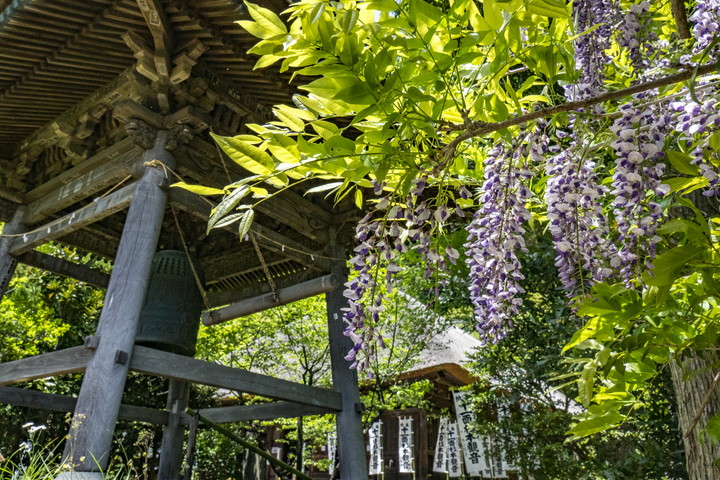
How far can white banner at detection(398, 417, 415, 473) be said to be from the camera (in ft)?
28.7

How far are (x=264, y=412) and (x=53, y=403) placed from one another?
179cm

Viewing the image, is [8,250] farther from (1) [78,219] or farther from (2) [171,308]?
(2) [171,308]

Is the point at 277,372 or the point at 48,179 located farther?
the point at 277,372

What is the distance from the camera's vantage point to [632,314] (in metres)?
1.04

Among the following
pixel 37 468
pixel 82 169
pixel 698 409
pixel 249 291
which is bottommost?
pixel 37 468

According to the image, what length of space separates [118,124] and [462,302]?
12.1ft

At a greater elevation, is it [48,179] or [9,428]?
[48,179]

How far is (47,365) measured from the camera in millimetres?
3277

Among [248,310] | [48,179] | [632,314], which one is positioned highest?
[48,179]

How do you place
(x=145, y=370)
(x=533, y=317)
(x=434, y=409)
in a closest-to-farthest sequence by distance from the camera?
(x=145, y=370)
(x=533, y=317)
(x=434, y=409)

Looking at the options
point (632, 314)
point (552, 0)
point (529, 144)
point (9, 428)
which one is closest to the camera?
point (552, 0)

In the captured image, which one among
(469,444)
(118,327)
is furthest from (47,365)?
(469,444)

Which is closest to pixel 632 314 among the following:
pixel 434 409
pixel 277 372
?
pixel 277 372

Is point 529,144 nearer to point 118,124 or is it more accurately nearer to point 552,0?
point 552,0
